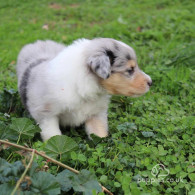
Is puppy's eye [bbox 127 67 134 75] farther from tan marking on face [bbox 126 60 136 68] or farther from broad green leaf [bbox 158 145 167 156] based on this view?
broad green leaf [bbox 158 145 167 156]

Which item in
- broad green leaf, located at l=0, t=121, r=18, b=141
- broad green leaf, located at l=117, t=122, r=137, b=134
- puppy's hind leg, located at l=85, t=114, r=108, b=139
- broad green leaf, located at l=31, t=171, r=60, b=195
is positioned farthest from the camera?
puppy's hind leg, located at l=85, t=114, r=108, b=139

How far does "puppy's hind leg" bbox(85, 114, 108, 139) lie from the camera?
3328 millimetres

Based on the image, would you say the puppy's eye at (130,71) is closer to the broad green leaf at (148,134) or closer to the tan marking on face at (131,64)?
the tan marking on face at (131,64)

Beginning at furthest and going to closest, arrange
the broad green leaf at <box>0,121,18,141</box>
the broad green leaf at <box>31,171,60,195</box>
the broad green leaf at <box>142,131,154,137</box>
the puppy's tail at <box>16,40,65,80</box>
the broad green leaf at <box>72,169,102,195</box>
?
the puppy's tail at <box>16,40,65,80</box> < the broad green leaf at <box>142,131,154,137</box> < the broad green leaf at <box>0,121,18,141</box> < the broad green leaf at <box>72,169,102,195</box> < the broad green leaf at <box>31,171,60,195</box>

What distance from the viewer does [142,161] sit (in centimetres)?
269

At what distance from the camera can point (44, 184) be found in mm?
2061

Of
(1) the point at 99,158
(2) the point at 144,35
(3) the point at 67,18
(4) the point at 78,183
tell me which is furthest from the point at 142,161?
(3) the point at 67,18

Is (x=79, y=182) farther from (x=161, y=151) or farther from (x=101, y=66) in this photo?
(x=101, y=66)

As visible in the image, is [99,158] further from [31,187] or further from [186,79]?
[186,79]

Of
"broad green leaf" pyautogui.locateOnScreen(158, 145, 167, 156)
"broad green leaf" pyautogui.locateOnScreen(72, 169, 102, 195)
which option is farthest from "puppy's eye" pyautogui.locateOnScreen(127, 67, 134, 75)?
"broad green leaf" pyautogui.locateOnScreen(72, 169, 102, 195)

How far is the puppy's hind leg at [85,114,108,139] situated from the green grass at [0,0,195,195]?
0.11 meters

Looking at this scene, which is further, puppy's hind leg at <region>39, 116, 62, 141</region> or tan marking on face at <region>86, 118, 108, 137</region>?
tan marking on face at <region>86, 118, 108, 137</region>

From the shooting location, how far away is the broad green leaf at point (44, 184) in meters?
2.04

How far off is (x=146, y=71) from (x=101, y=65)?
1.94 m
